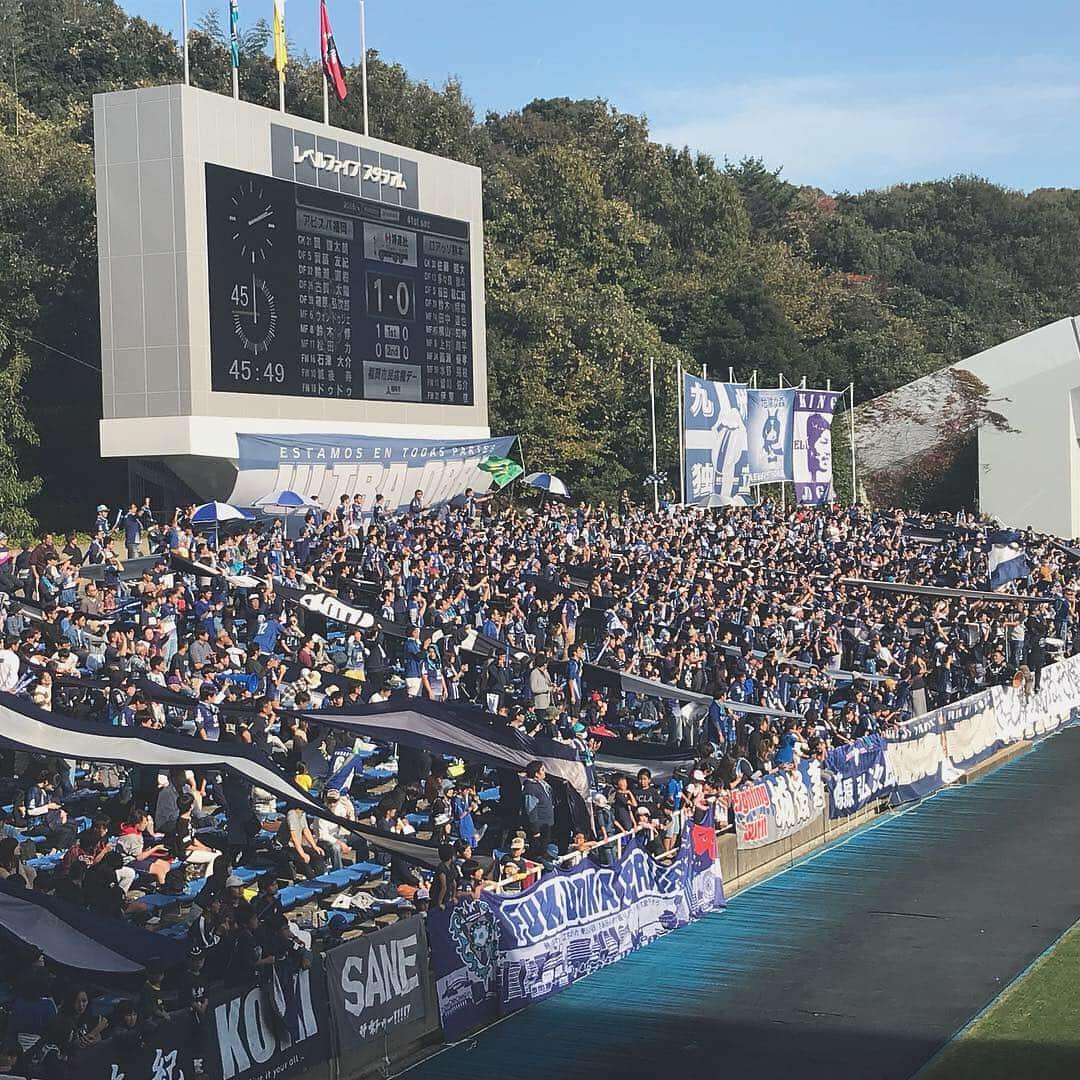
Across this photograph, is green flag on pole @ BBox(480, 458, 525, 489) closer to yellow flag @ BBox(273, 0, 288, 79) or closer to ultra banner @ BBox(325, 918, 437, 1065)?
yellow flag @ BBox(273, 0, 288, 79)

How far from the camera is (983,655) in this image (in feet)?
105

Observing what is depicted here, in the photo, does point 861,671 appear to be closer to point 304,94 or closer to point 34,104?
point 304,94

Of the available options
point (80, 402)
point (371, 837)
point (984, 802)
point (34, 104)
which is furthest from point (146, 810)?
point (34, 104)

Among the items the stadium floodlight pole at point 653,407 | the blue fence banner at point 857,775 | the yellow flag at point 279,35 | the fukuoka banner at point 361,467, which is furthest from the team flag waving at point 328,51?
the blue fence banner at point 857,775

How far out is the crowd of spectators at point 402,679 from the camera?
605 inches

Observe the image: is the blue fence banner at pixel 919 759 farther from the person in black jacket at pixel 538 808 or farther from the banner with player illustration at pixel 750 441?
the banner with player illustration at pixel 750 441

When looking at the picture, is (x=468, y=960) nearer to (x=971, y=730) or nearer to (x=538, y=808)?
(x=538, y=808)

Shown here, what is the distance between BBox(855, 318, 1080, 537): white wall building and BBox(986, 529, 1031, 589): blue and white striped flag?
620 inches

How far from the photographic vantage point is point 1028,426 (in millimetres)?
59188

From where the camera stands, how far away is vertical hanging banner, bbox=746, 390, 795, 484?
154ft

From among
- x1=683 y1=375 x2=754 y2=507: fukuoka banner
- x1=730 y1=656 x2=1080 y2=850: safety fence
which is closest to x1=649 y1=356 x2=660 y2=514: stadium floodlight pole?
x1=683 y1=375 x2=754 y2=507: fukuoka banner

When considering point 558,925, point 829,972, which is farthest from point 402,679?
point 829,972

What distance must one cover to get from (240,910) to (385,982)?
140cm

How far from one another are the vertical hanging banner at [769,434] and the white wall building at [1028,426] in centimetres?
1387
